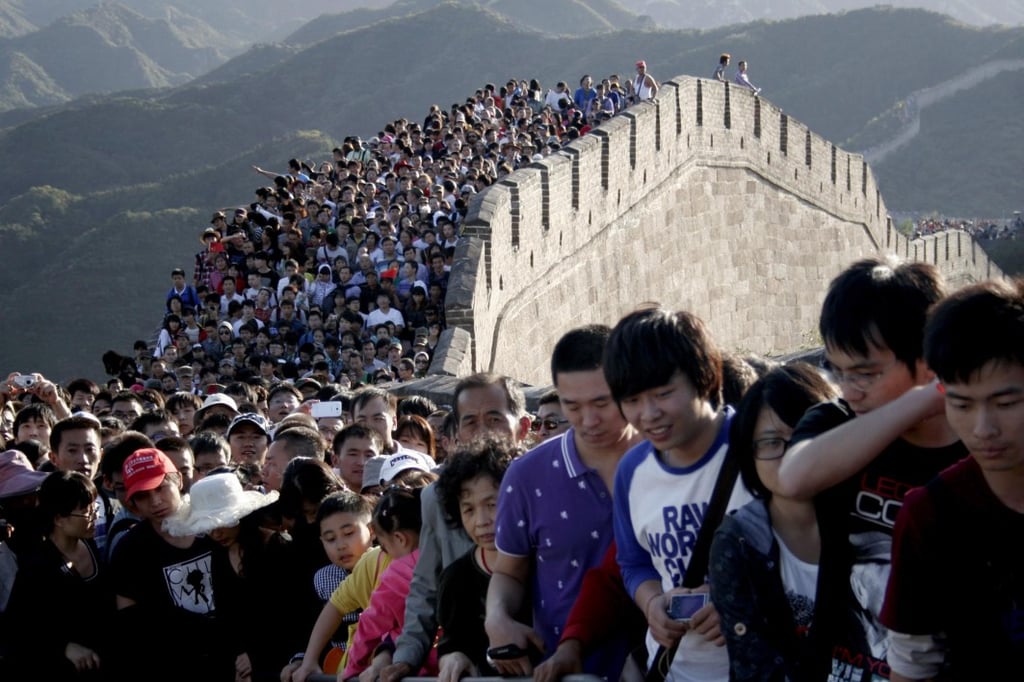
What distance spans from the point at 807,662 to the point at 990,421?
62cm

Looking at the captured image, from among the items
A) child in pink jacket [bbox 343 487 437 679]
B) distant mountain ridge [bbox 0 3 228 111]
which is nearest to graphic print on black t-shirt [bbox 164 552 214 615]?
child in pink jacket [bbox 343 487 437 679]

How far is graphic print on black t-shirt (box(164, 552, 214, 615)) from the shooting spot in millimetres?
4746

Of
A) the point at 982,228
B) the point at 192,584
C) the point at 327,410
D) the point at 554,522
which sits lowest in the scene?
the point at 192,584

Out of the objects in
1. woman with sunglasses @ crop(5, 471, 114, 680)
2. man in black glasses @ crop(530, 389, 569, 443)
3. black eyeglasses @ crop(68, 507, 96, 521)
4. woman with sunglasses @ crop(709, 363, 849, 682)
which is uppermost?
man in black glasses @ crop(530, 389, 569, 443)

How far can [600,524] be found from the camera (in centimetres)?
333

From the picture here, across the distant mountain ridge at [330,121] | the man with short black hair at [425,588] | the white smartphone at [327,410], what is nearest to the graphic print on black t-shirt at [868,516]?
the man with short black hair at [425,588]

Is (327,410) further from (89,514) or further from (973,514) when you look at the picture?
(973,514)

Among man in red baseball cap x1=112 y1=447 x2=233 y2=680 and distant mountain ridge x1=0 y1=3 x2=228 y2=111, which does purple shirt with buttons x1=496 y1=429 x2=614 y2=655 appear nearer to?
man in red baseball cap x1=112 y1=447 x2=233 y2=680

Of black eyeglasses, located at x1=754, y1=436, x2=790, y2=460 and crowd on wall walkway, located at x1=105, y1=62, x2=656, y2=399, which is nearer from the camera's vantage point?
black eyeglasses, located at x1=754, y1=436, x2=790, y2=460

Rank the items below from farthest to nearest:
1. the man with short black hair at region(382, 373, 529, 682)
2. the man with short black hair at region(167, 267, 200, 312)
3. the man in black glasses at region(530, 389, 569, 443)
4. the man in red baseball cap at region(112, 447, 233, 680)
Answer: the man with short black hair at region(167, 267, 200, 312), the man in black glasses at region(530, 389, 569, 443), the man in red baseball cap at region(112, 447, 233, 680), the man with short black hair at region(382, 373, 529, 682)

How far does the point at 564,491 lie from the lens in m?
3.35

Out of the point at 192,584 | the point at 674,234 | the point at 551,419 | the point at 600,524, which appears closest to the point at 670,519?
the point at 600,524

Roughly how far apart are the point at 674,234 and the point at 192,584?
14946mm

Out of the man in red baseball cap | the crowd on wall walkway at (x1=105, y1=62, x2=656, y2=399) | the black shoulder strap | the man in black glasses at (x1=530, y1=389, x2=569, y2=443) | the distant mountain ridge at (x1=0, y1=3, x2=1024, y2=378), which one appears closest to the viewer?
the black shoulder strap
